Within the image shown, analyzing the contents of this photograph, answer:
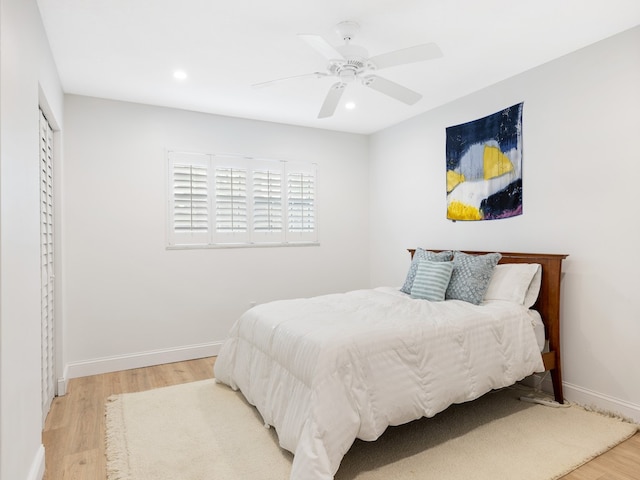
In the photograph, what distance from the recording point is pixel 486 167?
3607mm

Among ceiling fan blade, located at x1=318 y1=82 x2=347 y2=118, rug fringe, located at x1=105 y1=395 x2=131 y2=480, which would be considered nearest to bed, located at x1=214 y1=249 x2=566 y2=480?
rug fringe, located at x1=105 y1=395 x2=131 y2=480

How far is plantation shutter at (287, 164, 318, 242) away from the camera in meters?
4.70

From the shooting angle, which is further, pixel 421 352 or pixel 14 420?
pixel 421 352

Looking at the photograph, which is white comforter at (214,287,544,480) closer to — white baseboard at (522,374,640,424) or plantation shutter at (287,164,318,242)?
white baseboard at (522,374,640,424)

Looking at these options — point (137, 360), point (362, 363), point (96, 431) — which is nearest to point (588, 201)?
point (362, 363)

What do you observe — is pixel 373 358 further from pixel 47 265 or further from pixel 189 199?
pixel 189 199

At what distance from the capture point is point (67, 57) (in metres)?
2.90

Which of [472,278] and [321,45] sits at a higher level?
[321,45]

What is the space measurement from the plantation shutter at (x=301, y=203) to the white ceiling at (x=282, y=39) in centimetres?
114

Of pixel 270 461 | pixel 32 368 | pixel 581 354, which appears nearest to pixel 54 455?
pixel 32 368

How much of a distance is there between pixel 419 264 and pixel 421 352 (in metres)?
1.28

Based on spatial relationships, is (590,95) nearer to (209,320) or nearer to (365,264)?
(365,264)

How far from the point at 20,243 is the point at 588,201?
3504mm

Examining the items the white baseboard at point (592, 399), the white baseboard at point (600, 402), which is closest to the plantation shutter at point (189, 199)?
the white baseboard at point (592, 399)
